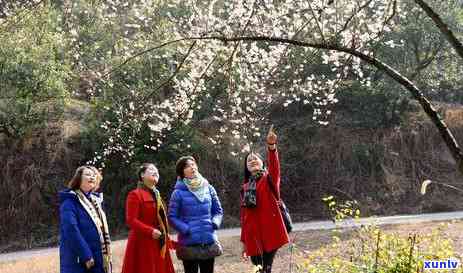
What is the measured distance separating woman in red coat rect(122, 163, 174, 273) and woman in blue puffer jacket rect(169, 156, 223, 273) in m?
0.14

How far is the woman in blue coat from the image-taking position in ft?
15.8

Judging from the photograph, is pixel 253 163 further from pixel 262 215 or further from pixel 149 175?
pixel 149 175

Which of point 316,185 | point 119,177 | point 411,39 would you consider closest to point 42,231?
point 119,177

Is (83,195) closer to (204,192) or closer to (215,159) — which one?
(204,192)

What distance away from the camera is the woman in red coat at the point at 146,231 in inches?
207

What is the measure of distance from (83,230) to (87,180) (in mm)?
419

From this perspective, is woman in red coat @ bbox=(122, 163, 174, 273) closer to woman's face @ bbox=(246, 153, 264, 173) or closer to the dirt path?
woman's face @ bbox=(246, 153, 264, 173)

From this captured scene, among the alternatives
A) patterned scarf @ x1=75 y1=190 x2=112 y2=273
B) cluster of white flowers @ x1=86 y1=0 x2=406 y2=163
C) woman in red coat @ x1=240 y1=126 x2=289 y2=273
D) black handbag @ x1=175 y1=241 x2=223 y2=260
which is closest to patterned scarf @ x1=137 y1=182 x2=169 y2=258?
black handbag @ x1=175 y1=241 x2=223 y2=260

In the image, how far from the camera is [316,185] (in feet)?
46.2

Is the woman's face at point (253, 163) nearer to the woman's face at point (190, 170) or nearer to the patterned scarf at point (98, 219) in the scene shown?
the woman's face at point (190, 170)

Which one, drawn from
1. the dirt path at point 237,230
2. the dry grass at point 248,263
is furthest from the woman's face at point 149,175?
the dirt path at point 237,230

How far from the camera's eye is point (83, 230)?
4.93m

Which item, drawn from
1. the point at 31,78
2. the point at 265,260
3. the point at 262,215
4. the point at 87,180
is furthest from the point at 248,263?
the point at 31,78

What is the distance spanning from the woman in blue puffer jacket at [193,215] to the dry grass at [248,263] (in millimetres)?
1815
